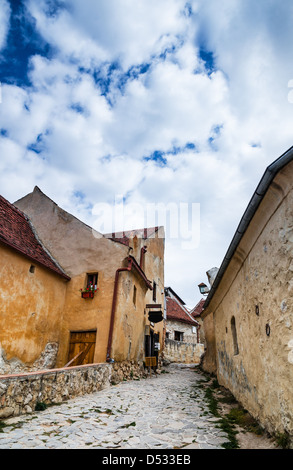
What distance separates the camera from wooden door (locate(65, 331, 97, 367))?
10164 mm

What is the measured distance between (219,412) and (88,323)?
6.04 metres

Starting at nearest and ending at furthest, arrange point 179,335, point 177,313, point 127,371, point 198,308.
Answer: point 127,371 → point 179,335 → point 177,313 → point 198,308

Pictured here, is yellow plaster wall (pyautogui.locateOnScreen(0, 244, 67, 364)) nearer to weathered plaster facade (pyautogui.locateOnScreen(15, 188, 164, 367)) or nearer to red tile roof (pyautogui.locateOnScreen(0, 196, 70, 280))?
red tile roof (pyautogui.locateOnScreen(0, 196, 70, 280))

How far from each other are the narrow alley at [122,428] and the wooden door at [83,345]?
3.42 meters

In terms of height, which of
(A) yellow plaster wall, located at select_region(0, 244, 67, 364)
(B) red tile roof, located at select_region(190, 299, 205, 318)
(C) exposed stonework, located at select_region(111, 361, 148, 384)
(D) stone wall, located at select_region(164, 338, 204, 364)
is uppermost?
(B) red tile roof, located at select_region(190, 299, 205, 318)

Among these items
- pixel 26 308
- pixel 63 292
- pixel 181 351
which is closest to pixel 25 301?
pixel 26 308

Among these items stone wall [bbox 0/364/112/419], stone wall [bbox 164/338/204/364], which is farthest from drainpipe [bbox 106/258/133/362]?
stone wall [bbox 164/338/204/364]

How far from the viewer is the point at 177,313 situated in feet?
82.2

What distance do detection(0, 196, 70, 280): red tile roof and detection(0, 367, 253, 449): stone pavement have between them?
474 cm

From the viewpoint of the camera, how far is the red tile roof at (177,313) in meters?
24.3

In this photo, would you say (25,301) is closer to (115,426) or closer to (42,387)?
(42,387)

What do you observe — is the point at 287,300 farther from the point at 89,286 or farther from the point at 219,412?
the point at 89,286

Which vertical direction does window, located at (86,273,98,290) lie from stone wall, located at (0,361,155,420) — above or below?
above

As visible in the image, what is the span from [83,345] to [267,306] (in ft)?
26.8
